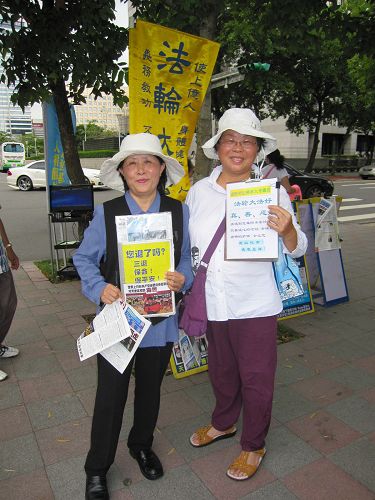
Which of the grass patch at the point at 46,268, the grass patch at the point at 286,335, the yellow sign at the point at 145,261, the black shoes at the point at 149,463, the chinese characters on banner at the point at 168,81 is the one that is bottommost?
the grass patch at the point at 46,268

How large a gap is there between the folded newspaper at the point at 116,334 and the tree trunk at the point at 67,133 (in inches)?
157

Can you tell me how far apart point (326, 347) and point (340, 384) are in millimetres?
655

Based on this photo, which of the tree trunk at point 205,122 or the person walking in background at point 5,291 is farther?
the tree trunk at point 205,122

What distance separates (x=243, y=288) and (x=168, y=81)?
1.90 metres

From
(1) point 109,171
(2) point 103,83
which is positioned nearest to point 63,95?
(2) point 103,83

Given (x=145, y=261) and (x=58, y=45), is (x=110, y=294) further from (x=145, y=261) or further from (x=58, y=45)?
(x=58, y=45)

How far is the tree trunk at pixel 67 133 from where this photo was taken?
5199 millimetres

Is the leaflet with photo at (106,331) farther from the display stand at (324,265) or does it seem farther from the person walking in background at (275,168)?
the person walking in background at (275,168)

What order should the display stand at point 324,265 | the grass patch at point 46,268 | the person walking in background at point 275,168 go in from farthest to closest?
1. the grass patch at point 46,268
2. the person walking in background at point 275,168
3. the display stand at point 324,265

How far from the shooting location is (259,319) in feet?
7.02

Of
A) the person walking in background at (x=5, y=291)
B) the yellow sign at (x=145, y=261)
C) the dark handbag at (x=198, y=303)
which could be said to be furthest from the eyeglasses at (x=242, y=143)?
the person walking in background at (x=5, y=291)

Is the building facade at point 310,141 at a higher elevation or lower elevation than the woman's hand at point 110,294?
higher

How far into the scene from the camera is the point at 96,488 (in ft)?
6.73

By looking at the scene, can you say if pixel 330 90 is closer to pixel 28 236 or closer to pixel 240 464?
pixel 28 236
